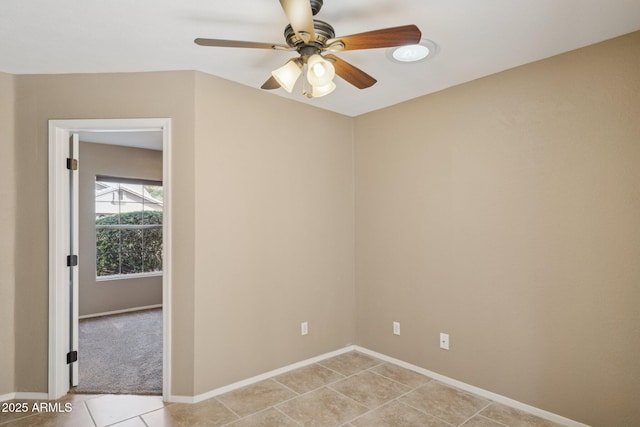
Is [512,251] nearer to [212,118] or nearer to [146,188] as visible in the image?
[212,118]

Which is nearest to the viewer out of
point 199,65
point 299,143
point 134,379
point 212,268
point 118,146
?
point 199,65

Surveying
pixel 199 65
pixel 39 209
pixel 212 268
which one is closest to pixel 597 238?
pixel 212 268

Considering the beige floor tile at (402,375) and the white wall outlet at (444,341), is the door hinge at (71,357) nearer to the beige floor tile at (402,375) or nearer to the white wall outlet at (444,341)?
the beige floor tile at (402,375)

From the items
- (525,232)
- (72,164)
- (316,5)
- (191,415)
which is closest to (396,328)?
(525,232)

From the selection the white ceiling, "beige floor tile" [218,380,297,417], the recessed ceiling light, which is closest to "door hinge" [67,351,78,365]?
"beige floor tile" [218,380,297,417]

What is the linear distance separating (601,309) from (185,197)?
2.90 meters

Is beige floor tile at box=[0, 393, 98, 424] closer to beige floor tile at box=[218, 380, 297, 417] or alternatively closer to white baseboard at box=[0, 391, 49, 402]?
white baseboard at box=[0, 391, 49, 402]

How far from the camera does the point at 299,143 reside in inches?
137

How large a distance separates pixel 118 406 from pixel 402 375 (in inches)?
88.7

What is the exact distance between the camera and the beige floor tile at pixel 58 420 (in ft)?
8.02

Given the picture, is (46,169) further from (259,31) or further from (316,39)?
(316,39)

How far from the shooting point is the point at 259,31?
2199 millimetres

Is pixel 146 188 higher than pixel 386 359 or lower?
higher

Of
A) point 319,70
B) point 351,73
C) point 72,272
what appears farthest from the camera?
point 72,272
